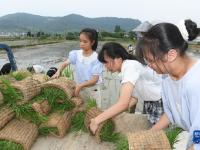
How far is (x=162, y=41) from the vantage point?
7.33ft

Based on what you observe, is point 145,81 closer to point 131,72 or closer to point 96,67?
point 131,72

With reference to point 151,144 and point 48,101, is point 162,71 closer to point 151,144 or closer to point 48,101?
point 151,144

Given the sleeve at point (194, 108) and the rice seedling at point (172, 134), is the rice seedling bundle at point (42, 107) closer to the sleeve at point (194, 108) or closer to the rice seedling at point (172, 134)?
the rice seedling at point (172, 134)

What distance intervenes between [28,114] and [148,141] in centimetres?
134

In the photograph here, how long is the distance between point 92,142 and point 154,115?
74cm

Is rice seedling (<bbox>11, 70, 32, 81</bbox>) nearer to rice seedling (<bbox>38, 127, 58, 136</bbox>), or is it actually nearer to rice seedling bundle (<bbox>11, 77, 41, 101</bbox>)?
rice seedling bundle (<bbox>11, 77, 41, 101</bbox>)

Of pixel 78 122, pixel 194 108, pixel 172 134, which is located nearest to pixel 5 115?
pixel 78 122

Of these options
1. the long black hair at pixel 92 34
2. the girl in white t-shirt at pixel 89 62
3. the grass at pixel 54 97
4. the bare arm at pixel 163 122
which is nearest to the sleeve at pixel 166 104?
the bare arm at pixel 163 122

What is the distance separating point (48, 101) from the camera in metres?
3.96

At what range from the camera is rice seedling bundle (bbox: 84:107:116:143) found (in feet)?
12.2

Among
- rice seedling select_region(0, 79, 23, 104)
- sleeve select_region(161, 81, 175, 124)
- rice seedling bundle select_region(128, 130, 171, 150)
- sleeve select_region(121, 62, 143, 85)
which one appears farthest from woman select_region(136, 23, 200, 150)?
rice seedling select_region(0, 79, 23, 104)

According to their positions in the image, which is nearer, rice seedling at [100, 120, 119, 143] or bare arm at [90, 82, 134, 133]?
bare arm at [90, 82, 134, 133]

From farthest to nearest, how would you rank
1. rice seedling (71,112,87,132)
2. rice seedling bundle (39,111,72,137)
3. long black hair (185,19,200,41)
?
1. rice seedling (71,112,87,132)
2. rice seedling bundle (39,111,72,137)
3. long black hair (185,19,200,41)

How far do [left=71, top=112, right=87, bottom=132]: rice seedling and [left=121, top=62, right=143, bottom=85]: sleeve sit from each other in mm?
755
